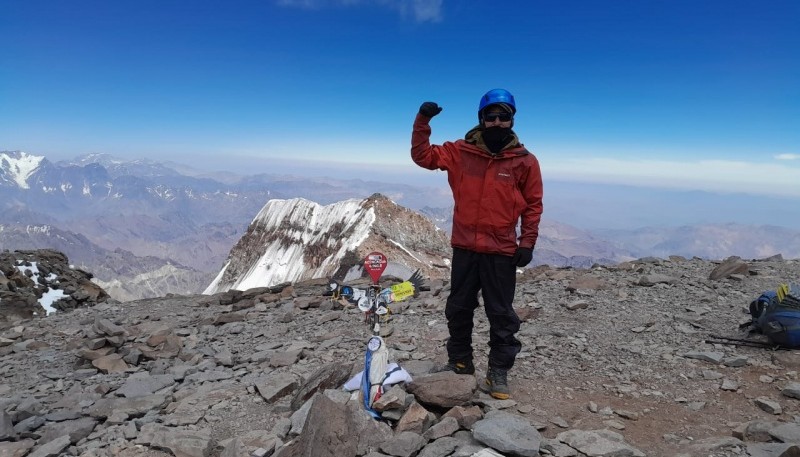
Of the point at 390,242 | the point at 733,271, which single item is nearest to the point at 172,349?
the point at 733,271

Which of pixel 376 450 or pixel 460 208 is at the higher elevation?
pixel 460 208

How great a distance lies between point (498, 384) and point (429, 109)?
3.49 m

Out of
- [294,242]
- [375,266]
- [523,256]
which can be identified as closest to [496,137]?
[523,256]

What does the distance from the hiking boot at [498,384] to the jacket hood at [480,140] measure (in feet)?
9.05

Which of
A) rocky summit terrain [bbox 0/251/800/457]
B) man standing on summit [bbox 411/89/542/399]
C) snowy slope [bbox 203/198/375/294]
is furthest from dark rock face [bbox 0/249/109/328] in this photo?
man standing on summit [bbox 411/89/542/399]

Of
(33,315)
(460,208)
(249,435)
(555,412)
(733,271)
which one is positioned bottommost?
(33,315)

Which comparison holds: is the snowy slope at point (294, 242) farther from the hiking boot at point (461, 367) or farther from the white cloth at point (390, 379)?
the white cloth at point (390, 379)

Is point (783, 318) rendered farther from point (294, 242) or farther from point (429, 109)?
point (294, 242)

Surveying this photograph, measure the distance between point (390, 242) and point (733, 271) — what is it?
933 inches

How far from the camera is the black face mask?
5.29 metres

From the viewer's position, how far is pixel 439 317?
9.90 meters

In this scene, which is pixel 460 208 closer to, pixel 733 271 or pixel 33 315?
pixel 733 271

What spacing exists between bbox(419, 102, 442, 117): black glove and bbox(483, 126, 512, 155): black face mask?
64cm

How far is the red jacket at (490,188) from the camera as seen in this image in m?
5.32
